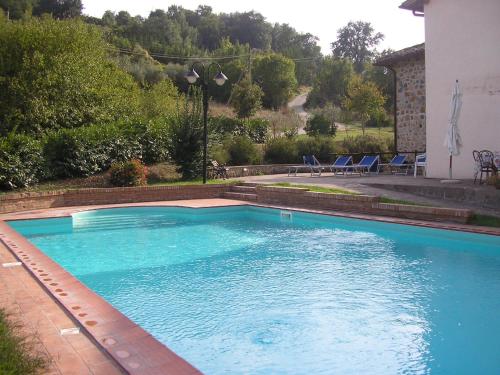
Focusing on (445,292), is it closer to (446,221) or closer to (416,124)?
(446,221)

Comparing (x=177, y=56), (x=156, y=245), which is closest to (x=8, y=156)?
(x=156, y=245)

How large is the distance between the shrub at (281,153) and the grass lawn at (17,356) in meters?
17.7

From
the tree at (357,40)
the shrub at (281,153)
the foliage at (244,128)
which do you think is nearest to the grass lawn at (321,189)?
the shrub at (281,153)

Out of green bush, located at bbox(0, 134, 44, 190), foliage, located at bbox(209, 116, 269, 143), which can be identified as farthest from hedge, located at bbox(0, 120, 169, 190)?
foliage, located at bbox(209, 116, 269, 143)

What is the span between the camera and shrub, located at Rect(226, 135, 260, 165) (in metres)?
19.8

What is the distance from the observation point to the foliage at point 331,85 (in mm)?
46312

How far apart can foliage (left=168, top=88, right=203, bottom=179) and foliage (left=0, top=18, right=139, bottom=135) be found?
3.96m

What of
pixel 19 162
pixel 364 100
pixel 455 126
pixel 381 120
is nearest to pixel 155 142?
pixel 19 162

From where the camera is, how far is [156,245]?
9266 millimetres

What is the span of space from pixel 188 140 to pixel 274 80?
25575mm

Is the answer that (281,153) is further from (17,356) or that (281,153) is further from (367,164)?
(17,356)

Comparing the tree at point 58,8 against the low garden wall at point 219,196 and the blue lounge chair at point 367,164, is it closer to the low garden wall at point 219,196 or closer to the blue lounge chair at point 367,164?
the low garden wall at point 219,196

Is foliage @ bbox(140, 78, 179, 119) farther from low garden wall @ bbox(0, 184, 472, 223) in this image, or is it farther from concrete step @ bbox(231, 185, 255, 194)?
concrete step @ bbox(231, 185, 255, 194)

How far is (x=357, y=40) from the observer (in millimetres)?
81938
